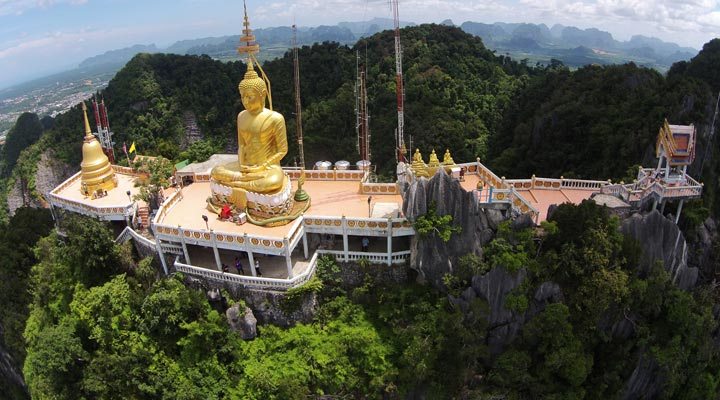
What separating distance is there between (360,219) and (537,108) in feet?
109

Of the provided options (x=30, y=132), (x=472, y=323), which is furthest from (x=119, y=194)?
(x=30, y=132)

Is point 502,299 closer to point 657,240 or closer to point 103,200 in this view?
point 657,240

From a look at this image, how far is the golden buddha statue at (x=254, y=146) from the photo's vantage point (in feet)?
73.6

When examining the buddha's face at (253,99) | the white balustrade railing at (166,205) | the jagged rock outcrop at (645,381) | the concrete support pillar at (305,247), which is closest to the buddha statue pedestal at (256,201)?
the concrete support pillar at (305,247)

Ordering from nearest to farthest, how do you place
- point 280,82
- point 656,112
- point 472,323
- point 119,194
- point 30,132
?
point 472,323 < point 119,194 < point 656,112 < point 280,82 < point 30,132

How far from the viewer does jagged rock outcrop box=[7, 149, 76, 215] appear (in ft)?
171

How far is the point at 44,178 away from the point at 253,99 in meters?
41.9

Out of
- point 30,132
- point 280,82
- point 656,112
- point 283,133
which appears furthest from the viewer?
point 30,132

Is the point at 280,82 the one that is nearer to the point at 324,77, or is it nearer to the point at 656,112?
the point at 324,77

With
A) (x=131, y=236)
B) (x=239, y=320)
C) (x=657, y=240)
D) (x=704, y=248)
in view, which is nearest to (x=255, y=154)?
(x=131, y=236)

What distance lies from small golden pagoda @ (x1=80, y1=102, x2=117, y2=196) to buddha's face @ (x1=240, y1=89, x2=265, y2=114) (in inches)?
433

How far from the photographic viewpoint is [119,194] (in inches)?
1089

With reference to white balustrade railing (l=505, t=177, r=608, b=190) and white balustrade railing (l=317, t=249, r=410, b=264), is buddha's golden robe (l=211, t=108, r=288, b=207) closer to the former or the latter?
white balustrade railing (l=317, t=249, r=410, b=264)

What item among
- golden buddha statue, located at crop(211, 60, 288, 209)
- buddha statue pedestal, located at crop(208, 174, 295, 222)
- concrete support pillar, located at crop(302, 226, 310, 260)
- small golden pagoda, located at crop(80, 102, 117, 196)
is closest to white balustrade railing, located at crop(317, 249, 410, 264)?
concrete support pillar, located at crop(302, 226, 310, 260)
